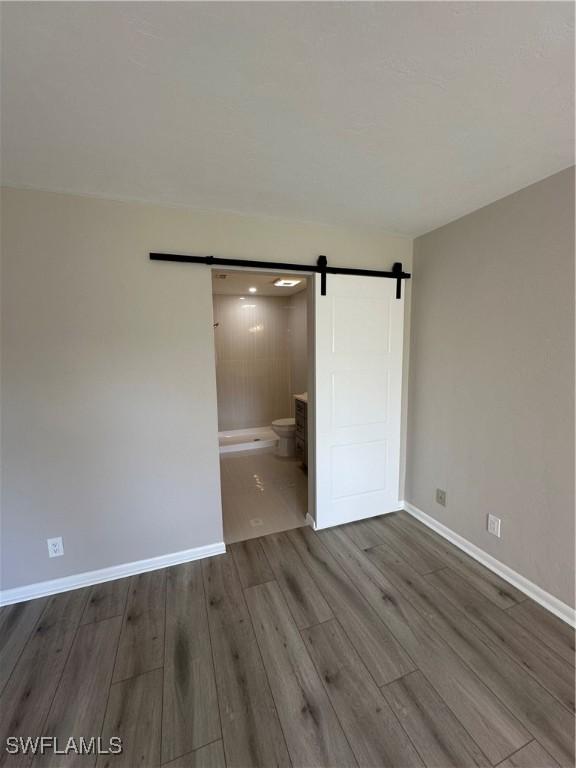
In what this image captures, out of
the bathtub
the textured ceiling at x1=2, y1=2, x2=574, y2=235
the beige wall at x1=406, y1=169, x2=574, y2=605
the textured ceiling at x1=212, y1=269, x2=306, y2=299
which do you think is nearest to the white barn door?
the beige wall at x1=406, y1=169, x2=574, y2=605

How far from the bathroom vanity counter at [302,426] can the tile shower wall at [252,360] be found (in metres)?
1.40

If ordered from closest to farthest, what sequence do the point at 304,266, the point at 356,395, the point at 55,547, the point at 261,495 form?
the point at 55,547 < the point at 304,266 < the point at 356,395 < the point at 261,495

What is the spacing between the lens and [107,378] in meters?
1.95

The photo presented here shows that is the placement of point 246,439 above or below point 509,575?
above

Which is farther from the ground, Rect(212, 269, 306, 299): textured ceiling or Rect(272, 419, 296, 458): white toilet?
Rect(212, 269, 306, 299): textured ceiling

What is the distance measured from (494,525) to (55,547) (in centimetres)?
279

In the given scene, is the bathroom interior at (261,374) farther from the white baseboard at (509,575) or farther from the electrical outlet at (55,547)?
the electrical outlet at (55,547)

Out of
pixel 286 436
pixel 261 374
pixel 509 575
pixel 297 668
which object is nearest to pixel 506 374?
pixel 509 575

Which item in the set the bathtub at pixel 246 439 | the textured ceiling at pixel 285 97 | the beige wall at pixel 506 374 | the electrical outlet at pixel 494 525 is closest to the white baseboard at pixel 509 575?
the beige wall at pixel 506 374

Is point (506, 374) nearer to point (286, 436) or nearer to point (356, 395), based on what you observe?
point (356, 395)

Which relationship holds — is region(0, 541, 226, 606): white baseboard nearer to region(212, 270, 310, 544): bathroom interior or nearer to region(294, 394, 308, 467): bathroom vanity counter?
region(212, 270, 310, 544): bathroom interior

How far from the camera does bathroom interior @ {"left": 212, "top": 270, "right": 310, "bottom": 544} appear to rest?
410cm

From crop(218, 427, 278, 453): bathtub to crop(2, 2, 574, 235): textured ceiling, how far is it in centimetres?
343

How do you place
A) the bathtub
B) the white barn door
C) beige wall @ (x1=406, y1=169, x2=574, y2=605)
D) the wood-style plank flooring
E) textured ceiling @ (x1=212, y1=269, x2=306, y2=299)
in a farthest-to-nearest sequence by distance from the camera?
the bathtub → textured ceiling @ (x1=212, y1=269, x2=306, y2=299) → the white barn door → beige wall @ (x1=406, y1=169, x2=574, y2=605) → the wood-style plank flooring
